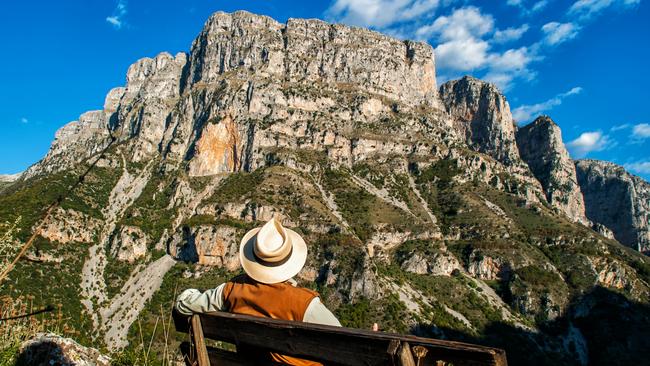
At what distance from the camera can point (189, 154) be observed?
4481 inches

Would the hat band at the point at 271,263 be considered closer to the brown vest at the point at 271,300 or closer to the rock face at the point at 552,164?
the brown vest at the point at 271,300

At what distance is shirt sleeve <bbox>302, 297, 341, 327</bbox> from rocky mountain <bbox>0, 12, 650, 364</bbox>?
164 ft

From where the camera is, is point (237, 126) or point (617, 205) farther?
point (617, 205)

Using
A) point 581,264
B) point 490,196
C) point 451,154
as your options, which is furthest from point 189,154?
point 581,264

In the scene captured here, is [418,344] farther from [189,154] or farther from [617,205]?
[617,205]

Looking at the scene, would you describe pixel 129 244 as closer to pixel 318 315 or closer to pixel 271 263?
pixel 271 263

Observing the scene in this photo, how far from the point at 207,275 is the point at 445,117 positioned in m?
98.4

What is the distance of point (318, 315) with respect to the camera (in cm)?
235

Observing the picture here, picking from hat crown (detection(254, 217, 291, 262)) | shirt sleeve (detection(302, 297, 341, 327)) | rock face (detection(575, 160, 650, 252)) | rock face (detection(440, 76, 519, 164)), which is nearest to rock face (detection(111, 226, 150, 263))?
hat crown (detection(254, 217, 291, 262))

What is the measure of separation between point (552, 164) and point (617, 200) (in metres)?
36.5

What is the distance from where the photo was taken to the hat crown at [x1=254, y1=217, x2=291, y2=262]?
2699 mm

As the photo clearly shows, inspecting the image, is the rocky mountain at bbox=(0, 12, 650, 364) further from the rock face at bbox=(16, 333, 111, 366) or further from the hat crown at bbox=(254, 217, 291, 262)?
the hat crown at bbox=(254, 217, 291, 262)

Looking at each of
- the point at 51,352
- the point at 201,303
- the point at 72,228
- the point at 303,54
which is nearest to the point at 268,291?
A: the point at 201,303

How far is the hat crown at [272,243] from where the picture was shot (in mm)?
2699
